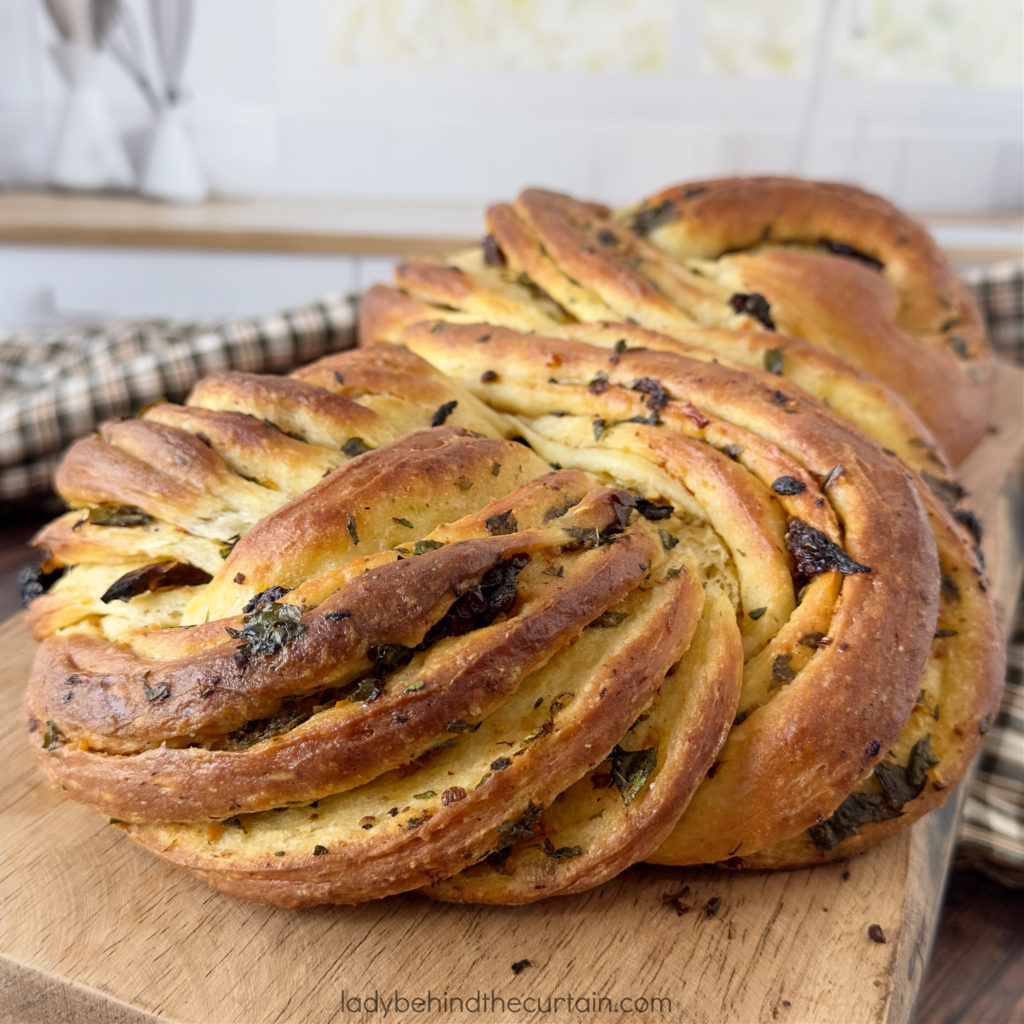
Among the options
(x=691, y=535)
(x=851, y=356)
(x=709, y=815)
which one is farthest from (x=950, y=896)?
(x=851, y=356)

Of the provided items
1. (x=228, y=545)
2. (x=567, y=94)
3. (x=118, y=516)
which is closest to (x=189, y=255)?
(x=567, y=94)

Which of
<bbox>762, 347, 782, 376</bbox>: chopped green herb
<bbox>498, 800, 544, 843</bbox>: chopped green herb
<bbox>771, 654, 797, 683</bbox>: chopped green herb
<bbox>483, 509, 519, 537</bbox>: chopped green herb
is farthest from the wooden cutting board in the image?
<bbox>762, 347, 782, 376</bbox>: chopped green herb

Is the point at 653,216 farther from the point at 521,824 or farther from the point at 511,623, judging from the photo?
the point at 521,824

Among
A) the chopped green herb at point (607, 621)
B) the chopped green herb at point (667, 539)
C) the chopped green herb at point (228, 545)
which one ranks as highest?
the chopped green herb at point (667, 539)

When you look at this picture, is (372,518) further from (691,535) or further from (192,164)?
(192,164)

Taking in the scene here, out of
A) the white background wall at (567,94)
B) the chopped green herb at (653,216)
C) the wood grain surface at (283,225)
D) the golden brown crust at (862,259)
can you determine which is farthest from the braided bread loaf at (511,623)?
the white background wall at (567,94)

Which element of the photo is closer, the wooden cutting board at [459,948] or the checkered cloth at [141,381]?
the wooden cutting board at [459,948]

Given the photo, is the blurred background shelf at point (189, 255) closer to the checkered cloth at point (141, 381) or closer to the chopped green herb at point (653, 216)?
the checkered cloth at point (141, 381)

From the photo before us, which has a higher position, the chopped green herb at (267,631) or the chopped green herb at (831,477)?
the chopped green herb at (831,477)
